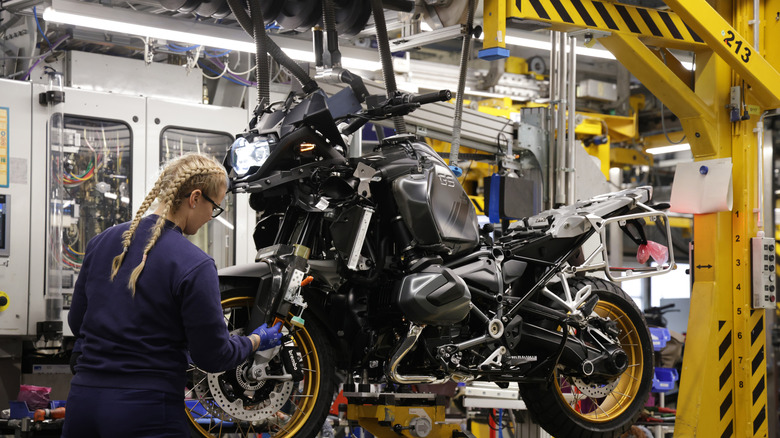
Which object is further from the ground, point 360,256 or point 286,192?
point 286,192

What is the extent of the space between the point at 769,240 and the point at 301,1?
3.17m

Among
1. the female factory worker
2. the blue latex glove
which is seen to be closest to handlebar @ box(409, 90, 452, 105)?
the blue latex glove

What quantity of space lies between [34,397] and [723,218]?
14.0 ft

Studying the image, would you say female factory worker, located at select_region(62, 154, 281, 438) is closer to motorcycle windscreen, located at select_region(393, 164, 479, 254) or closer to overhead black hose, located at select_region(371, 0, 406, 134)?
motorcycle windscreen, located at select_region(393, 164, 479, 254)

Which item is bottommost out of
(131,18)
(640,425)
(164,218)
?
(640,425)

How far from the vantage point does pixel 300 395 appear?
4016 millimetres

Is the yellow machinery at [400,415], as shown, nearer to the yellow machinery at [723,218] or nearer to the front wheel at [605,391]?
the front wheel at [605,391]

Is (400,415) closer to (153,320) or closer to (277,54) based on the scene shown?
(153,320)

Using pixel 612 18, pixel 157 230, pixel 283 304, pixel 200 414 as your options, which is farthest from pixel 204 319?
pixel 612 18

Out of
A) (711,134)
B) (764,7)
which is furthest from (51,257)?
(764,7)

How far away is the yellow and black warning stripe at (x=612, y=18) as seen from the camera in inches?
187

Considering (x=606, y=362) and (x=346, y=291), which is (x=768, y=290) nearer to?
(x=606, y=362)

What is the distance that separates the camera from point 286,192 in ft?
13.4

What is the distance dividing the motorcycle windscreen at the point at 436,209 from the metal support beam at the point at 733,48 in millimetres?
1708
